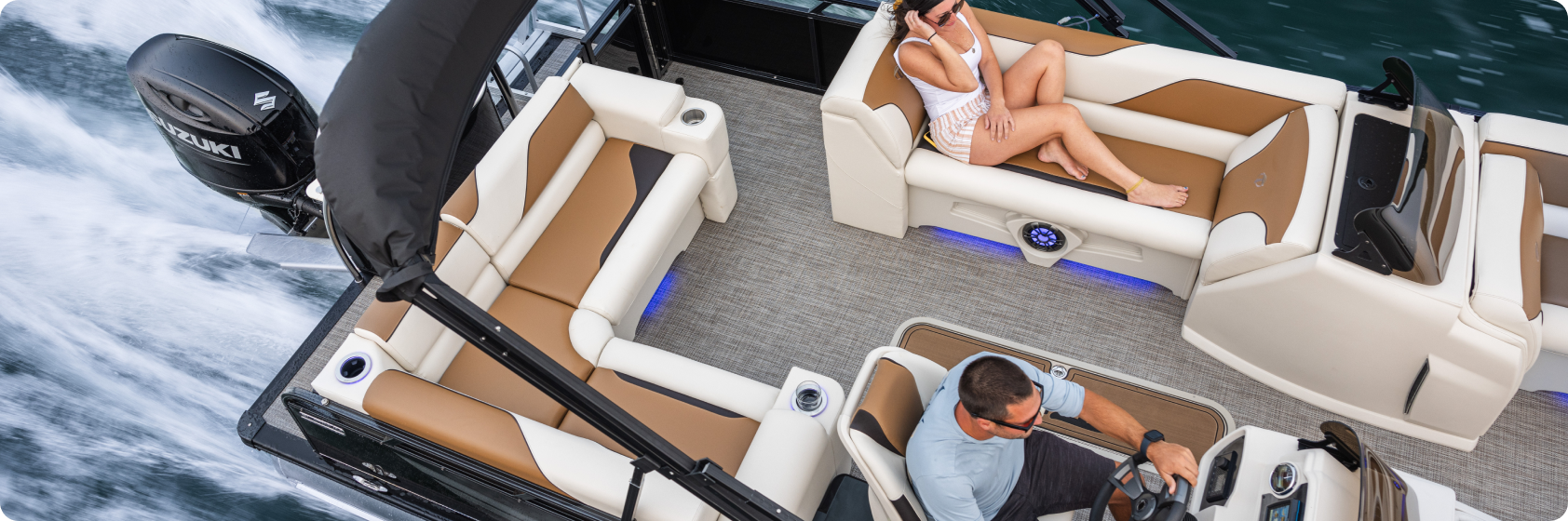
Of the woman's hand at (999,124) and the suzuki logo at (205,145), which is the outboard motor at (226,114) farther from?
the woman's hand at (999,124)

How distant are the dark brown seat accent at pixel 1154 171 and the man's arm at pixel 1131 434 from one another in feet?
2.93

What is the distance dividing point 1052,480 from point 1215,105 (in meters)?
1.41

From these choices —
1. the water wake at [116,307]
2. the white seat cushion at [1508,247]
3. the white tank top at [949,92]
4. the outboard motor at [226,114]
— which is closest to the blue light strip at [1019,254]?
the white tank top at [949,92]

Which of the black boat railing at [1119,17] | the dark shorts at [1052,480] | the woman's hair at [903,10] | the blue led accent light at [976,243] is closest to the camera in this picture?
the dark shorts at [1052,480]

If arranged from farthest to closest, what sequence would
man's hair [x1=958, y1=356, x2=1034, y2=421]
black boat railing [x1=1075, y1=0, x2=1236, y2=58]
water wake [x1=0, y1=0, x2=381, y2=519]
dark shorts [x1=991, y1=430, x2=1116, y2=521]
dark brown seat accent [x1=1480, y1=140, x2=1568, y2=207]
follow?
water wake [x1=0, y1=0, x2=381, y2=519] < black boat railing [x1=1075, y1=0, x2=1236, y2=58] < dark brown seat accent [x1=1480, y1=140, x2=1568, y2=207] < dark shorts [x1=991, y1=430, x2=1116, y2=521] < man's hair [x1=958, y1=356, x2=1034, y2=421]

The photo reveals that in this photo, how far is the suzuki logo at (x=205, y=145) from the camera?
2.58m

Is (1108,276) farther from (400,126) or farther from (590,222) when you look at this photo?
(400,126)

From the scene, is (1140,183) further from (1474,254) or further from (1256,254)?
(1474,254)

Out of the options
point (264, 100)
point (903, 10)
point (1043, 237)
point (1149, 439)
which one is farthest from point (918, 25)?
point (264, 100)

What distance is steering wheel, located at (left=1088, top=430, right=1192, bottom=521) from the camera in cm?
148

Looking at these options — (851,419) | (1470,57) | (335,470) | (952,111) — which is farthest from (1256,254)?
(1470,57)

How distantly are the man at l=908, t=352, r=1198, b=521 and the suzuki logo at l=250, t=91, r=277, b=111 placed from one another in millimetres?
2232

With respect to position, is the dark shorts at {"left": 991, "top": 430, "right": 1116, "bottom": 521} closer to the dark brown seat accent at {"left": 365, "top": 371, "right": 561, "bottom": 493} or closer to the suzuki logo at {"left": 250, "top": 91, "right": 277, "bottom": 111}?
the dark brown seat accent at {"left": 365, "top": 371, "right": 561, "bottom": 493}

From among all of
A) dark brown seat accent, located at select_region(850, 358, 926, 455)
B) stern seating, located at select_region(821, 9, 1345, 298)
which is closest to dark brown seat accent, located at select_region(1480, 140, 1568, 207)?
stern seating, located at select_region(821, 9, 1345, 298)
